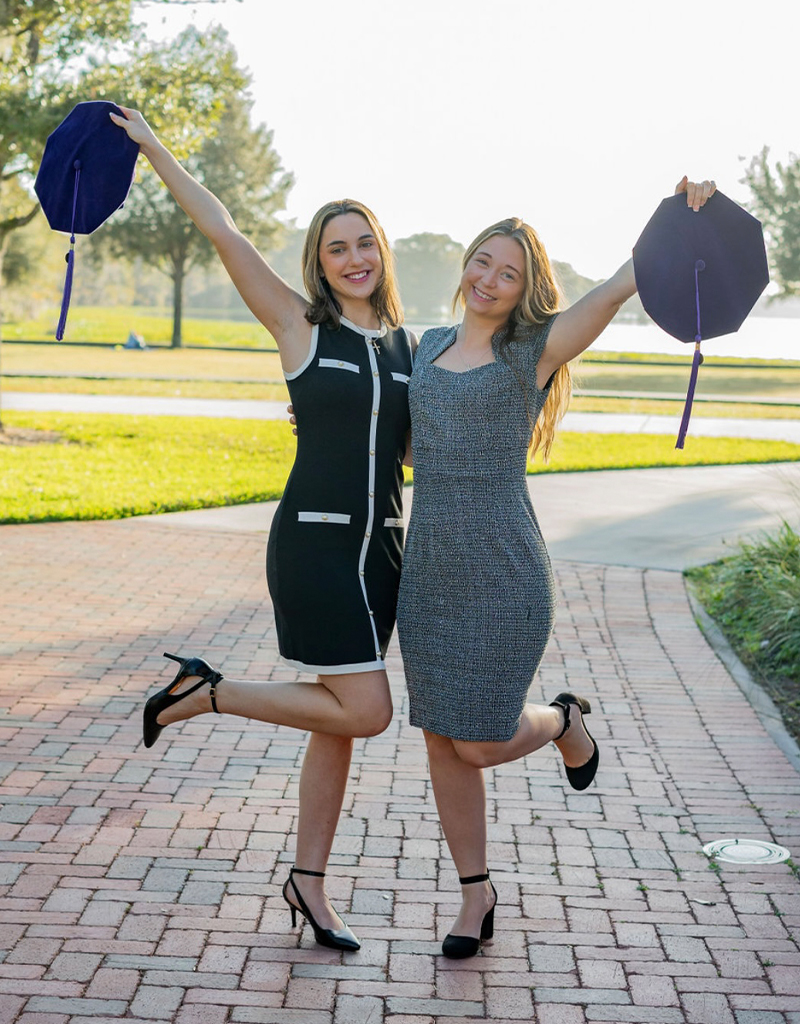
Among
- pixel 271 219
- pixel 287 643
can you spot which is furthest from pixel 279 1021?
pixel 271 219

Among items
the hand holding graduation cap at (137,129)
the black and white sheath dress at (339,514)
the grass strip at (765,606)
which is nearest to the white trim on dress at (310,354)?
the black and white sheath dress at (339,514)

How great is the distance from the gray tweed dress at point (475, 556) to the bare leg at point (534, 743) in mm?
54

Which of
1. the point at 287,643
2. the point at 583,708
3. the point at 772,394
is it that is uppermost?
the point at 287,643

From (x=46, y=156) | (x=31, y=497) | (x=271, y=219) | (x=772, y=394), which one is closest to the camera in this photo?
(x=46, y=156)

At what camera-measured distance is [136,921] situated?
3270 mm

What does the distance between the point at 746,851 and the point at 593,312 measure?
1.89m

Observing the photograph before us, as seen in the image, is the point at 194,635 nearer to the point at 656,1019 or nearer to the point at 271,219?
the point at 656,1019

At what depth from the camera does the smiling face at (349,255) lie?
10.5 feet

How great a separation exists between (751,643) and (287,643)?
394cm

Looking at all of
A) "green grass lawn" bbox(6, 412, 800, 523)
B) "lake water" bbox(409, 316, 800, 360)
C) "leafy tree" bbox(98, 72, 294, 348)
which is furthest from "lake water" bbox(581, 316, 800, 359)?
"green grass lawn" bbox(6, 412, 800, 523)

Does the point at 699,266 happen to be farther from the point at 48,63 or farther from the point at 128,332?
the point at 128,332

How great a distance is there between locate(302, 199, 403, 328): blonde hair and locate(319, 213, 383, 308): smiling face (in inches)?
0.7

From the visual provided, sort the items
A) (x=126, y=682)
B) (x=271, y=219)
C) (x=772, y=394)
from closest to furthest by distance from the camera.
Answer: (x=126, y=682), (x=772, y=394), (x=271, y=219)

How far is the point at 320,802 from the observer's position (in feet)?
10.8
